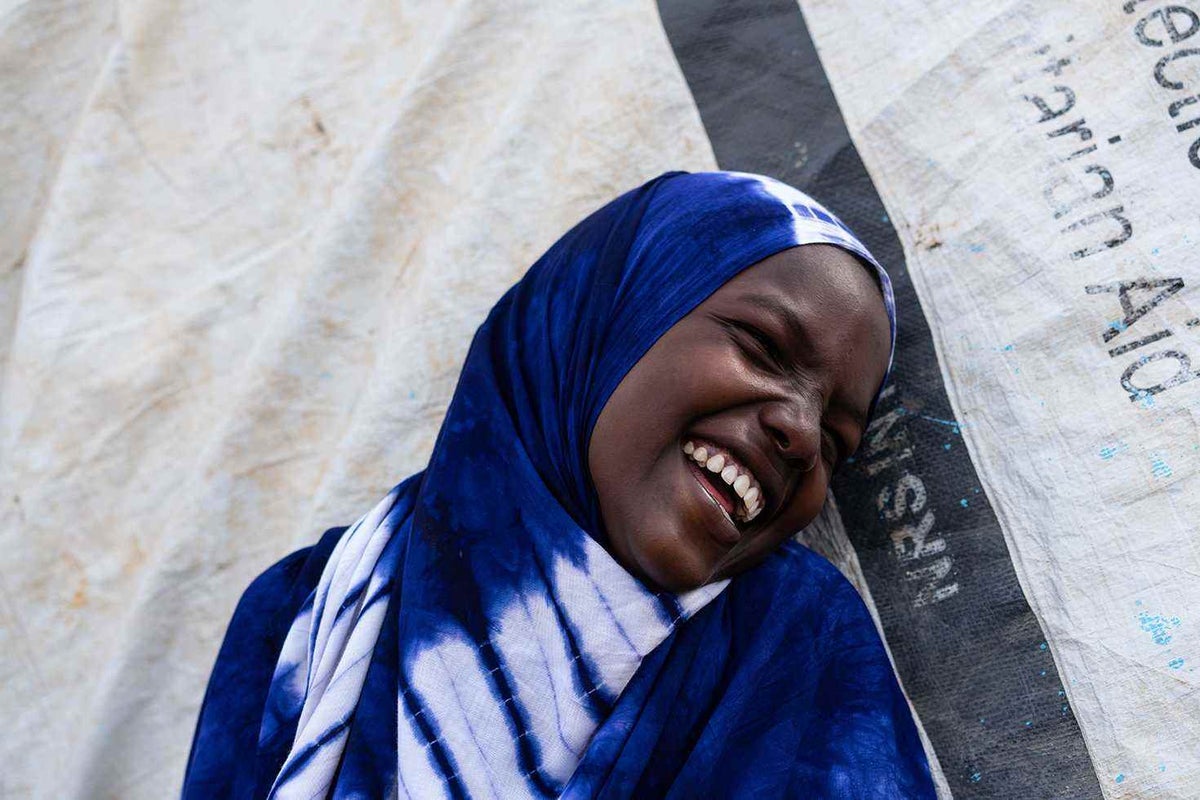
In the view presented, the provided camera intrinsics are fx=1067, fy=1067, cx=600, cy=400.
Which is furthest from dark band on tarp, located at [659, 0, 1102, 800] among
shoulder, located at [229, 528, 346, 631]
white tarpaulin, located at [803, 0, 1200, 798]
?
shoulder, located at [229, 528, 346, 631]

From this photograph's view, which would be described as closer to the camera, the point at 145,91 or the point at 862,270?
the point at 862,270

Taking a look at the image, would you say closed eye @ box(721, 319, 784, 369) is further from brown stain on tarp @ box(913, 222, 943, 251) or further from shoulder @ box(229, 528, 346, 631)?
shoulder @ box(229, 528, 346, 631)

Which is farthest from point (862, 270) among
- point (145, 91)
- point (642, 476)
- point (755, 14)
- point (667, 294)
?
point (145, 91)

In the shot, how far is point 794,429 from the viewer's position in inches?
40.3

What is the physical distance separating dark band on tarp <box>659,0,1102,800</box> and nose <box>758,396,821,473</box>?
1.03 feet

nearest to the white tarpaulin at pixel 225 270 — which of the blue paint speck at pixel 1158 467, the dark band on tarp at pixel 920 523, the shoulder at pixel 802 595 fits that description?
the dark band on tarp at pixel 920 523

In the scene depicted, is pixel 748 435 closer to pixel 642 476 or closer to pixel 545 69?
pixel 642 476

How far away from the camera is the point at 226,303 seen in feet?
5.48

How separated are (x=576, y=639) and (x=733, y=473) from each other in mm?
243

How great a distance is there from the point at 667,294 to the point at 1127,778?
2.35ft

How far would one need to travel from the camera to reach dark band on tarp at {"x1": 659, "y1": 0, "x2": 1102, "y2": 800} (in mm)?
1199

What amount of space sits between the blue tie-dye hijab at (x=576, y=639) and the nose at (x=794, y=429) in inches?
5.7

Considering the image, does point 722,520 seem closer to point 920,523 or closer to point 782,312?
point 782,312

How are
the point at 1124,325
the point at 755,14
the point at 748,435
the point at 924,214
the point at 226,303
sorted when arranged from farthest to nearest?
the point at 226,303
the point at 755,14
the point at 924,214
the point at 1124,325
the point at 748,435
